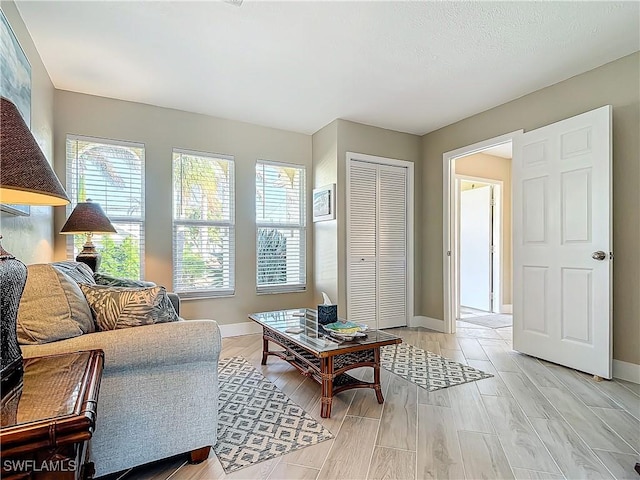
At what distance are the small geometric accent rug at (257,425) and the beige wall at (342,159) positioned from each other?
5.59ft

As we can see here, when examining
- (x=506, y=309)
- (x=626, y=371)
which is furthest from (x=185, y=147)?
(x=506, y=309)

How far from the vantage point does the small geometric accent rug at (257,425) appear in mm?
1742

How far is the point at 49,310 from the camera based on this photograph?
1.37 m

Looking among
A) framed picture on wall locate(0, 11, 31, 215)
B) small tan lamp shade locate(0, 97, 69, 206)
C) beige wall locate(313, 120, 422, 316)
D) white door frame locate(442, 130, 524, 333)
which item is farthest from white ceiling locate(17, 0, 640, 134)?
small tan lamp shade locate(0, 97, 69, 206)

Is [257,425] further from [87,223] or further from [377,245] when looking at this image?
[377,245]

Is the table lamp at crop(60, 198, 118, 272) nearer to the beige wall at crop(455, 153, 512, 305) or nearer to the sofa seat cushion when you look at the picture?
the sofa seat cushion

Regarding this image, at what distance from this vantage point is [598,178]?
2.73m

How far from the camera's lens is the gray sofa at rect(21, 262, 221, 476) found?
139 centimetres

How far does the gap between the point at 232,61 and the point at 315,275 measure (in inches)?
104

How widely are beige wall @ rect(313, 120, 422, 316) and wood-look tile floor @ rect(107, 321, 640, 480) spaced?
1.41 meters

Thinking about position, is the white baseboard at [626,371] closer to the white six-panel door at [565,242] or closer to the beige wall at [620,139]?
the beige wall at [620,139]

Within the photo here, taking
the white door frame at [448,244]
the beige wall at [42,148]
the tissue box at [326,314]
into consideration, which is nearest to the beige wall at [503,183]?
the white door frame at [448,244]

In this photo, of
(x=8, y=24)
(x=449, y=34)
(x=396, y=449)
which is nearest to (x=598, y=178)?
(x=449, y=34)

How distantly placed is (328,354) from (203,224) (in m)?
2.48
